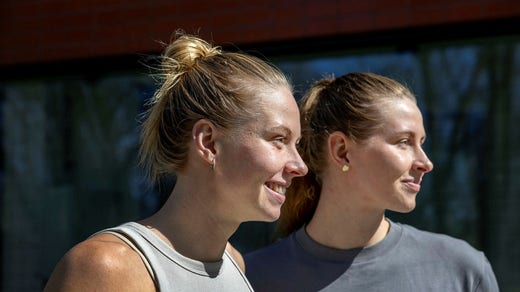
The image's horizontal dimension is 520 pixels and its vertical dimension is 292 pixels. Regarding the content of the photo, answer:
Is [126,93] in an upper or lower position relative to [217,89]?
lower

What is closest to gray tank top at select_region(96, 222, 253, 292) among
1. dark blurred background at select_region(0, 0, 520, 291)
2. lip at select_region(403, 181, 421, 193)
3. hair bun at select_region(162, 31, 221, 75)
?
hair bun at select_region(162, 31, 221, 75)

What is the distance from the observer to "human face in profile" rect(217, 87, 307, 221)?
6.91ft

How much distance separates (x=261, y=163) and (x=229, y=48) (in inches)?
111

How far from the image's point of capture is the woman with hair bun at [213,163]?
2.10 m

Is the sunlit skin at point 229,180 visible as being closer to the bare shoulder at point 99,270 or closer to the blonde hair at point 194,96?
the blonde hair at point 194,96

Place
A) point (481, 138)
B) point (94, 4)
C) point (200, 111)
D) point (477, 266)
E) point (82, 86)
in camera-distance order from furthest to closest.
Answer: point (82, 86) → point (94, 4) → point (481, 138) → point (477, 266) → point (200, 111)

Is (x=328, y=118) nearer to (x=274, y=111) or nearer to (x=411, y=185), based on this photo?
(x=411, y=185)

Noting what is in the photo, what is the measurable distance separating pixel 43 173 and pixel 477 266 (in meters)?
3.54

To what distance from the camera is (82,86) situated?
548 cm

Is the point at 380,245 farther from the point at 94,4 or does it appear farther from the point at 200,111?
the point at 94,4

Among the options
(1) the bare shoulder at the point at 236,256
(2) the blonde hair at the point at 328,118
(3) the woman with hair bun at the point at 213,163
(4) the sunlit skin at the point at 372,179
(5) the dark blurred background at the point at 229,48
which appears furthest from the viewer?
(5) the dark blurred background at the point at 229,48

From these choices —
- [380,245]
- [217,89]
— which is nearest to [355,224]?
[380,245]

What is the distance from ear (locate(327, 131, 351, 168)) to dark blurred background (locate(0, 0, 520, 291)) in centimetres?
112

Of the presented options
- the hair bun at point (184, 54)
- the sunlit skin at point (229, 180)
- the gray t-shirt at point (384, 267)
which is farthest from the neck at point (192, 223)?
the gray t-shirt at point (384, 267)
